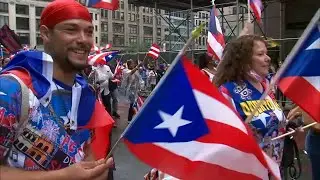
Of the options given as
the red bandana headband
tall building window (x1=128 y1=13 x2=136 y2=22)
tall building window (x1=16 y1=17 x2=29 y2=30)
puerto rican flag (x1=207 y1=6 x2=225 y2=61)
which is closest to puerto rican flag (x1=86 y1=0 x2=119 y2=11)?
puerto rican flag (x1=207 y1=6 x2=225 y2=61)

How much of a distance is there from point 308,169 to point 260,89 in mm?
3761

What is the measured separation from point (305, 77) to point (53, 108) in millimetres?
1343

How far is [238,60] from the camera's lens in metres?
3.81

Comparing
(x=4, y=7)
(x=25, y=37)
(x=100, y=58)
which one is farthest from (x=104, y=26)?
(x=100, y=58)

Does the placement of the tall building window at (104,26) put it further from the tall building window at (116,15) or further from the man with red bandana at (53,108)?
the man with red bandana at (53,108)

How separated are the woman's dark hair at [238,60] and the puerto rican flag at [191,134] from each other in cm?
139

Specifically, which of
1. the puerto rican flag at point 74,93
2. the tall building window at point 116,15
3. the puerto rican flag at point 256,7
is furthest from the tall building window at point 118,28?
the puerto rican flag at point 74,93

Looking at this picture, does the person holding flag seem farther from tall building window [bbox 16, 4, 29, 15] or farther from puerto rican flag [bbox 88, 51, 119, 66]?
tall building window [bbox 16, 4, 29, 15]

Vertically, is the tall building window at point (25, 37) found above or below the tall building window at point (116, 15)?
below

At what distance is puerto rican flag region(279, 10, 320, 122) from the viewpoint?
8.19ft

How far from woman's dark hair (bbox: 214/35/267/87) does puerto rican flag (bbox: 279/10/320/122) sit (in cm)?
119

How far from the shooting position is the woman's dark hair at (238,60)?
3.81 meters

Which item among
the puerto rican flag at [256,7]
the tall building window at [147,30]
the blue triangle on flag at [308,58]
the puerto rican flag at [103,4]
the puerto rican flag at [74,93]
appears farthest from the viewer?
the tall building window at [147,30]

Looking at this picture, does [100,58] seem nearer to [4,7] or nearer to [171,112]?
[171,112]
